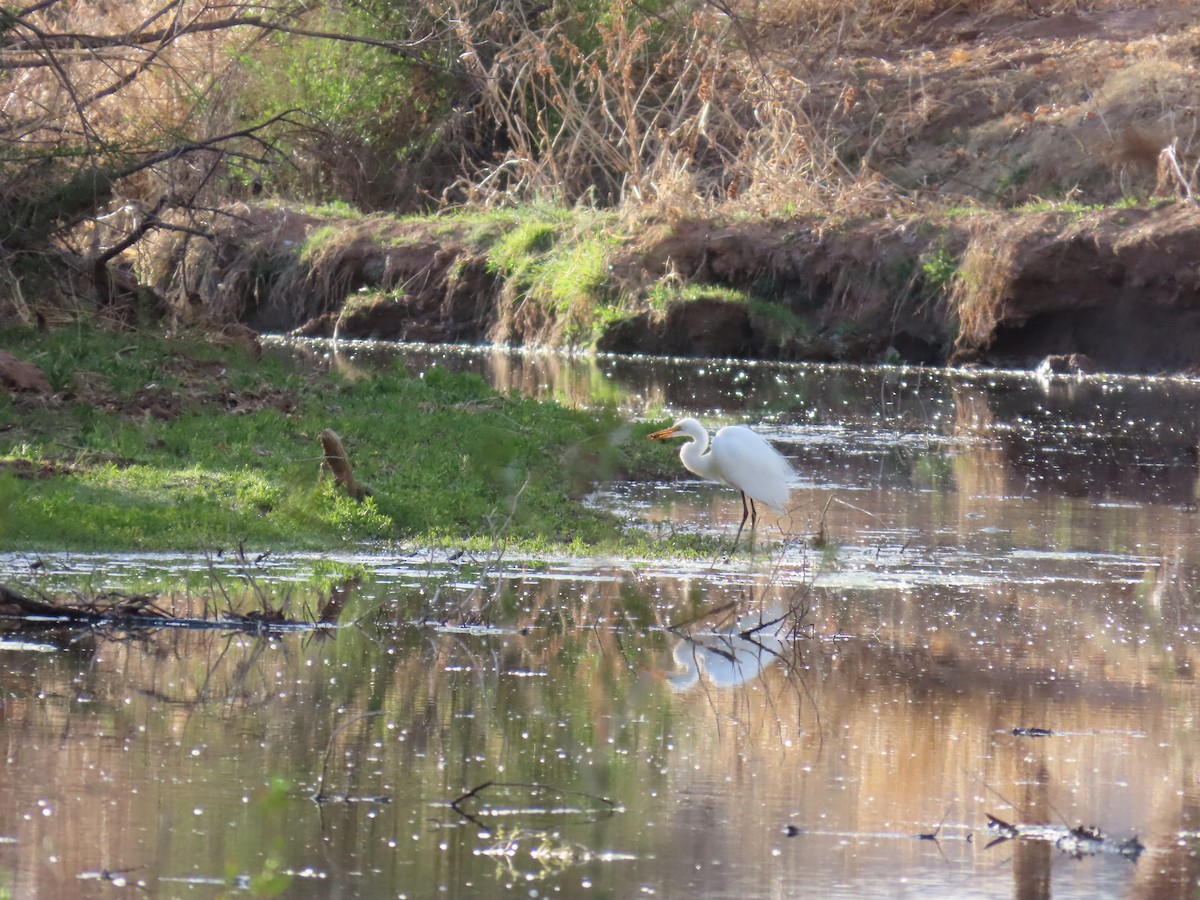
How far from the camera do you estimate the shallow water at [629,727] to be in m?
5.43

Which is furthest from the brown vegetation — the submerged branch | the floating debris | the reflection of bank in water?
the floating debris

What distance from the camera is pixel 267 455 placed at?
12.9 meters

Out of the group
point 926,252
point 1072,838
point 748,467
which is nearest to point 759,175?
point 926,252

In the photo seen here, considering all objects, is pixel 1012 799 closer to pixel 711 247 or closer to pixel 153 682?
pixel 153 682

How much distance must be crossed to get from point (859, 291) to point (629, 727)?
24570 mm

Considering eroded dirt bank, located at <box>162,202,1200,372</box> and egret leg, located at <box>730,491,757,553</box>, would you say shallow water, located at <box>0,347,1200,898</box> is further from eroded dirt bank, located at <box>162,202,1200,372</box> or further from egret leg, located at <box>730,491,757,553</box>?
eroded dirt bank, located at <box>162,202,1200,372</box>

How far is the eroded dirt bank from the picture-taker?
29594 millimetres

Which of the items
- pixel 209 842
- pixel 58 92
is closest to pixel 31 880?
pixel 209 842

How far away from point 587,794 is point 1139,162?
3047 centimetres

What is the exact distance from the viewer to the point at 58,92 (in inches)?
736

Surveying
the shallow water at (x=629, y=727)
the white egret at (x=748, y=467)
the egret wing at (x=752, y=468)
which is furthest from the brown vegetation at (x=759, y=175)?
the shallow water at (x=629, y=727)

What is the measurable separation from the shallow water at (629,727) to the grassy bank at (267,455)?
605 mm

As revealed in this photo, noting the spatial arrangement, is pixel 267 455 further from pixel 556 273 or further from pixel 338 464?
pixel 556 273

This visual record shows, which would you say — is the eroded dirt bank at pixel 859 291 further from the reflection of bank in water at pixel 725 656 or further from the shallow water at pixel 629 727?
the reflection of bank in water at pixel 725 656
